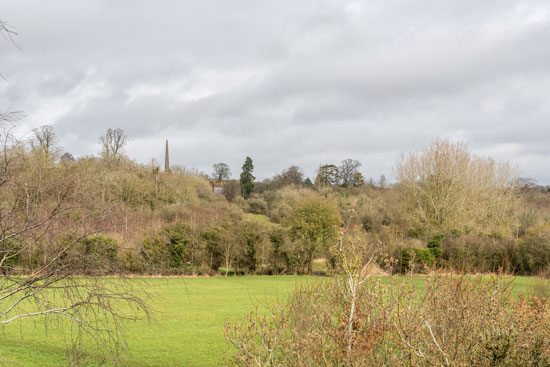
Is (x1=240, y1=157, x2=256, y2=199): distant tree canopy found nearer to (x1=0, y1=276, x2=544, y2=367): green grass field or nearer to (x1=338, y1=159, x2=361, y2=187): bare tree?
(x1=338, y1=159, x2=361, y2=187): bare tree

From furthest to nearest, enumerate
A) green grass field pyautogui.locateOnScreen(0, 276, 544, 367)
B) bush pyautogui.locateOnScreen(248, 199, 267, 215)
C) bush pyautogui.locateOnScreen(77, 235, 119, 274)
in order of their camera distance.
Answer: bush pyautogui.locateOnScreen(248, 199, 267, 215), green grass field pyautogui.locateOnScreen(0, 276, 544, 367), bush pyautogui.locateOnScreen(77, 235, 119, 274)

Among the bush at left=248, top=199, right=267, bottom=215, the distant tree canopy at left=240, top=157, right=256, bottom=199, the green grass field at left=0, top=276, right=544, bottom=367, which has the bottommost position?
the green grass field at left=0, top=276, right=544, bottom=367

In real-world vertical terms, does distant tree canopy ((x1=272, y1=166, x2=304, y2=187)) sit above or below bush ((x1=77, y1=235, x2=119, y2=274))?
above

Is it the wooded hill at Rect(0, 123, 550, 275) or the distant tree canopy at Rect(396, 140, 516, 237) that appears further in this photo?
the distant tree canopy at Rect(396, 140, 516, 237)

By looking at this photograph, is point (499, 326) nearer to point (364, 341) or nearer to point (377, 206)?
point (364, 341)

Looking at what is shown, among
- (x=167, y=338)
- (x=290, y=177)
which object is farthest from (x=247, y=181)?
(x=167, y=338)

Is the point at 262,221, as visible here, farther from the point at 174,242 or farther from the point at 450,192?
the point at 450,192

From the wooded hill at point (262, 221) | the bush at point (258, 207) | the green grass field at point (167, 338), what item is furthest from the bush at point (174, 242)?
the bush at point (258, 207)

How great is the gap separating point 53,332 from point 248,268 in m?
17.4

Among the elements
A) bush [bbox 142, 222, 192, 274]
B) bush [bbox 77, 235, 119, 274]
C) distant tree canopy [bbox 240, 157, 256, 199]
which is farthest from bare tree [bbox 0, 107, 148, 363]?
distant tree canopy [bbox 240, 157, 256, 199]

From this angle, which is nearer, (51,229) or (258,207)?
(51,229)

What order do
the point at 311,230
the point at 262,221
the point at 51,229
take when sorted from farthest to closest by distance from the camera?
the point at 262,221 → the point at 311,230 → the point at 51,229

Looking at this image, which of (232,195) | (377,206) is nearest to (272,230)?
(377,206)

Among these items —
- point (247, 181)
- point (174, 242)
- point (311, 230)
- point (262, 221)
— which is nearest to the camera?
point (174, 242)
